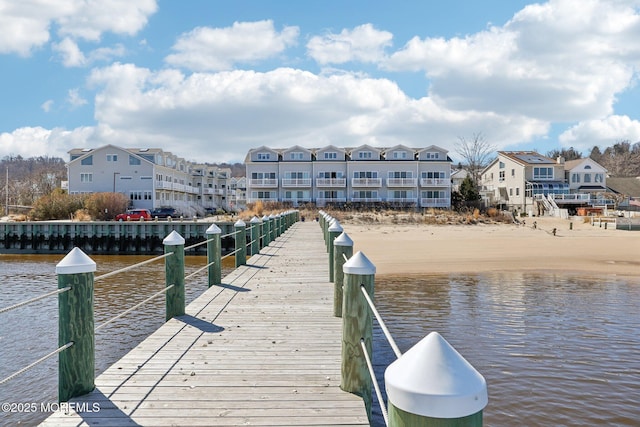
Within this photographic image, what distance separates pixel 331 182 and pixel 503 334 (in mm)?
52707

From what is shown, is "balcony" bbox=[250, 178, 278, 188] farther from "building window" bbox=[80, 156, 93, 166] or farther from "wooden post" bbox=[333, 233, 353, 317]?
"wooden post" bbox=[333, 233, 353, 317]

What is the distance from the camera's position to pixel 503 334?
1098 cm

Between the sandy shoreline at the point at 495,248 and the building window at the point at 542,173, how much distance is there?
74.0 feet

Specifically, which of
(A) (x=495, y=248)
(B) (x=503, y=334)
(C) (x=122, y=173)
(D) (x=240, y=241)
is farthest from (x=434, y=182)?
(B) (x=503, y=334)

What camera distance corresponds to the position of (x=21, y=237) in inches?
1395

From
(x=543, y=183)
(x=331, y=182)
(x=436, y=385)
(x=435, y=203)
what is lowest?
(x=436, y=385)

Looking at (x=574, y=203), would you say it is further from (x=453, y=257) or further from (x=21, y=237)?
(x=21, y=237)

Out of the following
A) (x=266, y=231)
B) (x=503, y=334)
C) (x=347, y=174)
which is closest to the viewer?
(x=503, y=334)

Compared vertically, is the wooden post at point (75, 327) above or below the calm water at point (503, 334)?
above

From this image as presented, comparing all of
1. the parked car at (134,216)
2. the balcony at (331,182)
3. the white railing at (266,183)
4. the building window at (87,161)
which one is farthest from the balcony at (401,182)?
the building window at (87,161)

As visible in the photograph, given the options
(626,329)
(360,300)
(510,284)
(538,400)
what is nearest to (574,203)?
(510,284)

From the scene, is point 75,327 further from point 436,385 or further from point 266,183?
point 266,183

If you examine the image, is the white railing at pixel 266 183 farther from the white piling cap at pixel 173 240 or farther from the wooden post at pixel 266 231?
the white piling cap at pixel 173 240

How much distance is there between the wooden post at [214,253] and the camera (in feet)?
32.7
